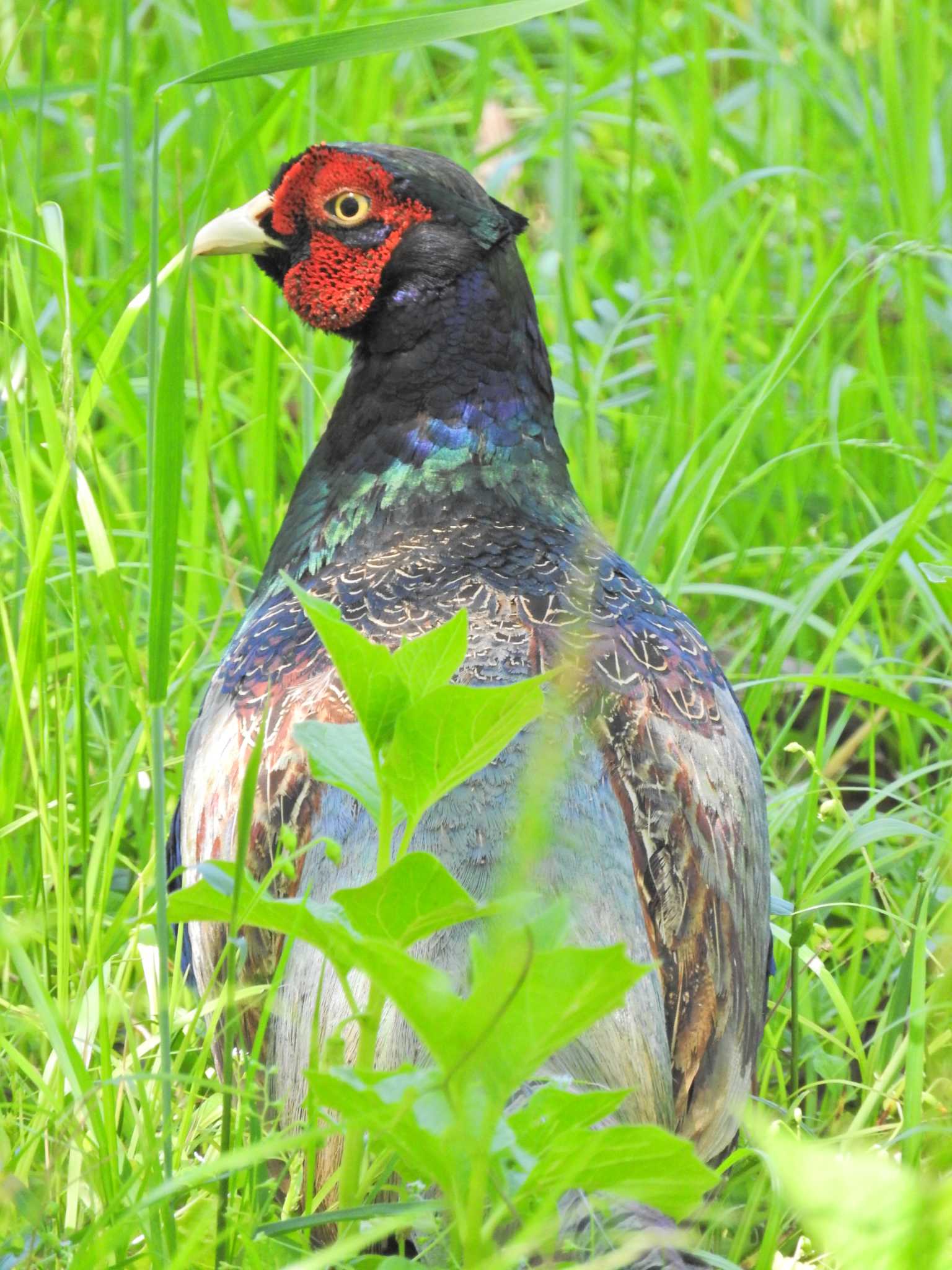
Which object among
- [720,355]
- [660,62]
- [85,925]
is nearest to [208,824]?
[85,925]

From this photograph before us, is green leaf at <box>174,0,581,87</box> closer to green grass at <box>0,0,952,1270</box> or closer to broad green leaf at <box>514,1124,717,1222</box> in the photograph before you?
green grass at <box>0,0,952,1270</box>

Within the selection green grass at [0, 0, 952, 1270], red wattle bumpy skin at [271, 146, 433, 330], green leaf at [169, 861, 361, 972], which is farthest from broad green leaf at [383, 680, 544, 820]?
red wattle bumpy skin at [271, 146, 433, 330]

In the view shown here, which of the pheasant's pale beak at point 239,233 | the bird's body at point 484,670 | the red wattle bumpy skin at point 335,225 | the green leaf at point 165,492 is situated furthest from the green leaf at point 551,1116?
the pheasant's pale beak at point 239,233

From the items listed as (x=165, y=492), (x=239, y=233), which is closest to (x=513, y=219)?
(x=239, y=233)

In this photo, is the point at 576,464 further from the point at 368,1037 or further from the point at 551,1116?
the point at 551,1116

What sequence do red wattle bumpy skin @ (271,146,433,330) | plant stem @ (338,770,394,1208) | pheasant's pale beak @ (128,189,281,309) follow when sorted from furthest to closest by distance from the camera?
pheasant's pale beak @ (128,189,281,309), red wattle bumpy skin @ (271,146,433,330), plant stem @ (338,770,394,1208)

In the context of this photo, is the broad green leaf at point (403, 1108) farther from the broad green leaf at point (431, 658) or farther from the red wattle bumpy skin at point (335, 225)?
the red wattle bumpy skin at point (335, 225)

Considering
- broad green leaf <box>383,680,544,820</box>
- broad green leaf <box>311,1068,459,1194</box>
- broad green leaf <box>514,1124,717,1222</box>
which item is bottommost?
broad green leaf <box>514,1124,717,1222</box>

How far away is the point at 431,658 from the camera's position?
1.86 m

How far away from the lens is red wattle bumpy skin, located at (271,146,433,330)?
9.77 ft

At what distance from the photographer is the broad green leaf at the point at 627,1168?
67.7 inches

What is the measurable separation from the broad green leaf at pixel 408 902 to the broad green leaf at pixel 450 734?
98 mm

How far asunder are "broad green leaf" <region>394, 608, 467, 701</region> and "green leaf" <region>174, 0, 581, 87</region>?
728 millimetres

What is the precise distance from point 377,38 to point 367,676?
2.81 ft
